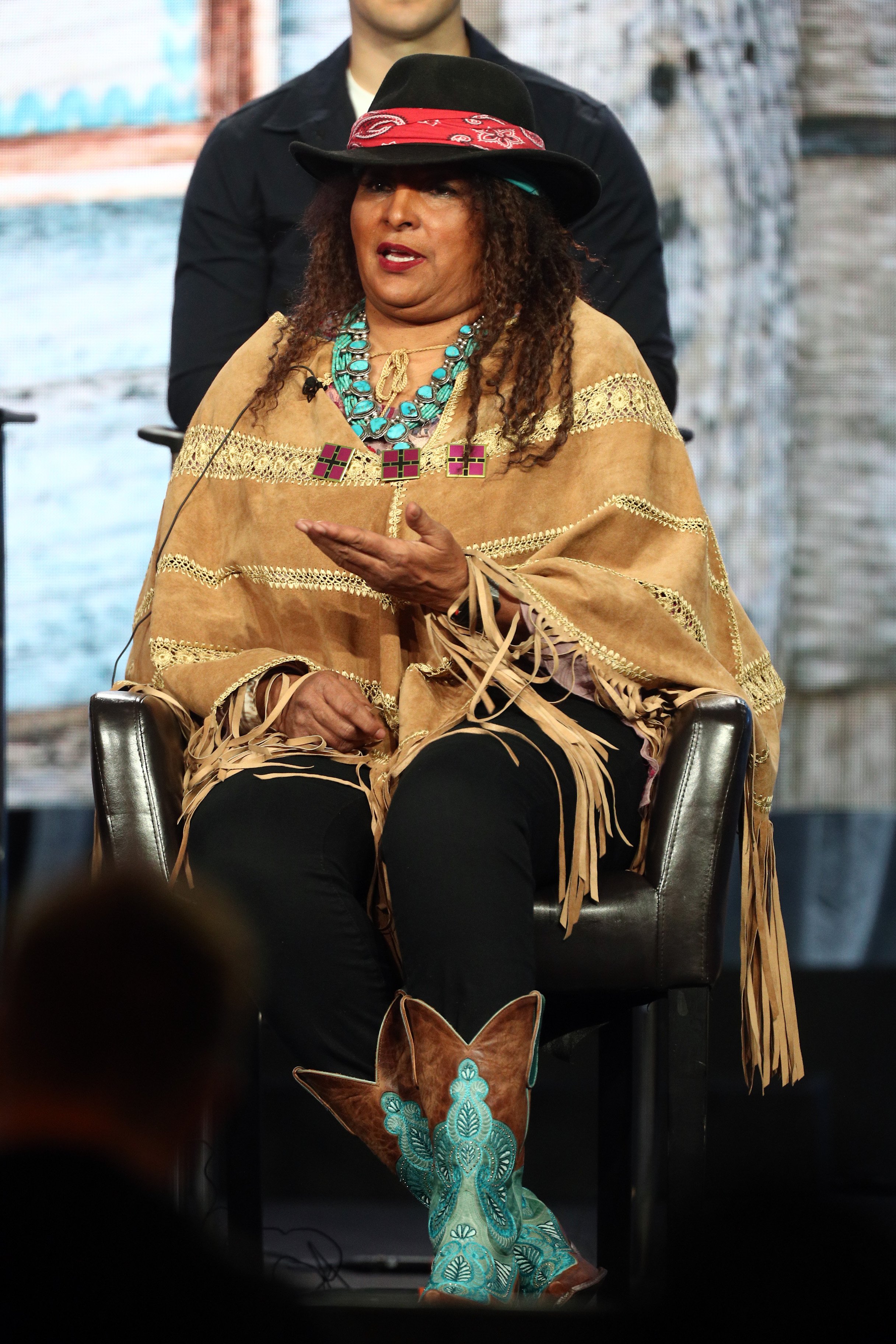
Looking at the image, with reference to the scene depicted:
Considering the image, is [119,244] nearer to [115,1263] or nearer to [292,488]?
[292,488]

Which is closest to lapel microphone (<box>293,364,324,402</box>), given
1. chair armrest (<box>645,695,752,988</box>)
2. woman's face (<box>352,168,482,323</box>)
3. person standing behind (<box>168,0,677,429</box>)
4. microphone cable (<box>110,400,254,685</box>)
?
microphone cable (<box>110,400,254,685</box>)

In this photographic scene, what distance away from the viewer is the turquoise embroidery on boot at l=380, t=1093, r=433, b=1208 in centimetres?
150

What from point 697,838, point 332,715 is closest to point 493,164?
point 332,715

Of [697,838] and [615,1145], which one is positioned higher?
[697,838]

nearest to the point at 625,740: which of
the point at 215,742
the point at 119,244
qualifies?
the point at 215,742

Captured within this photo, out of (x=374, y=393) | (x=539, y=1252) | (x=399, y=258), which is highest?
(x=399, y=258)

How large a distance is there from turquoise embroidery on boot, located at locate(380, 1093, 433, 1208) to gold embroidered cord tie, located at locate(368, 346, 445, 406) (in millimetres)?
869

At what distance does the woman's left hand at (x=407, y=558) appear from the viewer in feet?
5.26

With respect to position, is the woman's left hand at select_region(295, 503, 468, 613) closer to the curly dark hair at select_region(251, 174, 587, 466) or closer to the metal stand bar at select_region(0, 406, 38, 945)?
the curly dark hair at select_region(251, 174, 587, 466)

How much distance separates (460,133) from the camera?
6.16 feet

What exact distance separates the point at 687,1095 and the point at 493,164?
1.13 meters

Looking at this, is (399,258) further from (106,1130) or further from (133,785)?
(106,1130)

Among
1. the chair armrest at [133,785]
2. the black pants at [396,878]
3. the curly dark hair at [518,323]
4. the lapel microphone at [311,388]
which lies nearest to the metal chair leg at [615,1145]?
the black pants at [396,878]

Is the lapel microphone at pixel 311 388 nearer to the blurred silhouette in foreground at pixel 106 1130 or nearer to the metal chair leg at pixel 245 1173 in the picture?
the metal chair leg at pixel 245 1173
